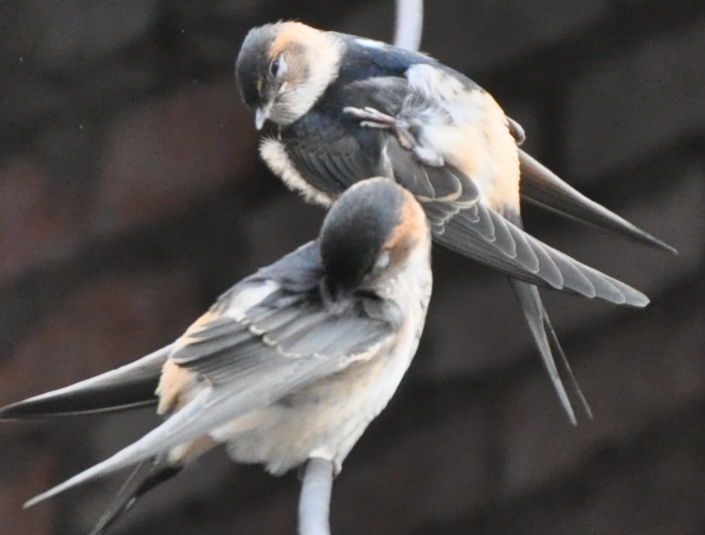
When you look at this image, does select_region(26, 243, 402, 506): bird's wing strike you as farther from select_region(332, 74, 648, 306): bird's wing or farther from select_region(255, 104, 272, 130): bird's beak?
select_region(255, 104, 272, 130): bird's beak

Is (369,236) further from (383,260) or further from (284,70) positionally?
(284,70)

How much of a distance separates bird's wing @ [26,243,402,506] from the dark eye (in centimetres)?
39

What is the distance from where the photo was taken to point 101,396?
0.98 meters

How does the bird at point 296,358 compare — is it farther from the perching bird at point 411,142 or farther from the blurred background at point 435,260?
the blurred background at point 435,260

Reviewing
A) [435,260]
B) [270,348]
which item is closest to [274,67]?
[270,348]

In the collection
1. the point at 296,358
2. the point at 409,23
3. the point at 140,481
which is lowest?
the point at 140,481

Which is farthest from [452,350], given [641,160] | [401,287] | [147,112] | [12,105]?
[401,287]

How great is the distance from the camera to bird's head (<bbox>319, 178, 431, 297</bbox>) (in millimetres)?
943

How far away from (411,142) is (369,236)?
365 millimetres

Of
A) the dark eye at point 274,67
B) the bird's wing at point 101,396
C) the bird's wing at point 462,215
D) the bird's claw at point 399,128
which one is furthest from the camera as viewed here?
the dark eye at point 274,67

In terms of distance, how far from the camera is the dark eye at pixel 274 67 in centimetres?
140

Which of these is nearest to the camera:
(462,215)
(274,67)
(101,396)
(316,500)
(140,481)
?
(316,500)

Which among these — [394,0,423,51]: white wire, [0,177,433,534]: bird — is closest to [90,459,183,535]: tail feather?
[0,177,433,534]: bird

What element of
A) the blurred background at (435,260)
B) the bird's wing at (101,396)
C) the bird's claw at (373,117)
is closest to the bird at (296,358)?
the bird's wing at (101,396)
